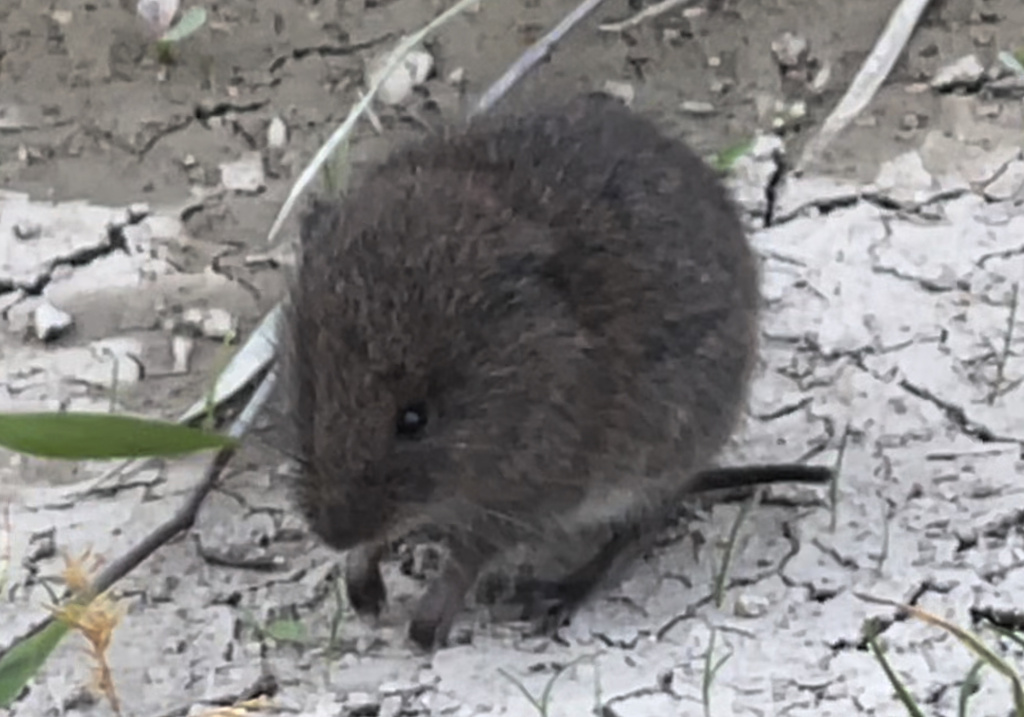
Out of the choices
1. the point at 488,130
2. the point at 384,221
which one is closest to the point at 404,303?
the point at 384,221

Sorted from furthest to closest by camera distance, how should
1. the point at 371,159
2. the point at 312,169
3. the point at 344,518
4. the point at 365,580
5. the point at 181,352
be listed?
the point at 371,159 → the point at 312,169 → the point at 181,352 → the point at 365,580 → the point at 344,518

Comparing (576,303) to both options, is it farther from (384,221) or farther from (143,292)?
(143,292)

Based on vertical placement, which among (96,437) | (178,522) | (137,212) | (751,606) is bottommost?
(751,606)

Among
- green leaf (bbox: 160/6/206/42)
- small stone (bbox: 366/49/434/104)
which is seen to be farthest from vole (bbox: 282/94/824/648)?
green leaf (bbox: 160/6/206/42)

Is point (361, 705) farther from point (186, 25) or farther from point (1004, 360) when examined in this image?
point (186, 25)

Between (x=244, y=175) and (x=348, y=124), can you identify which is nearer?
(x=348, y=124)

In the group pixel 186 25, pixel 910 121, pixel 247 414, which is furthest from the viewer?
pixel 186 25

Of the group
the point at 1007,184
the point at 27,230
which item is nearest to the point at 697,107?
the point at 1007,184
